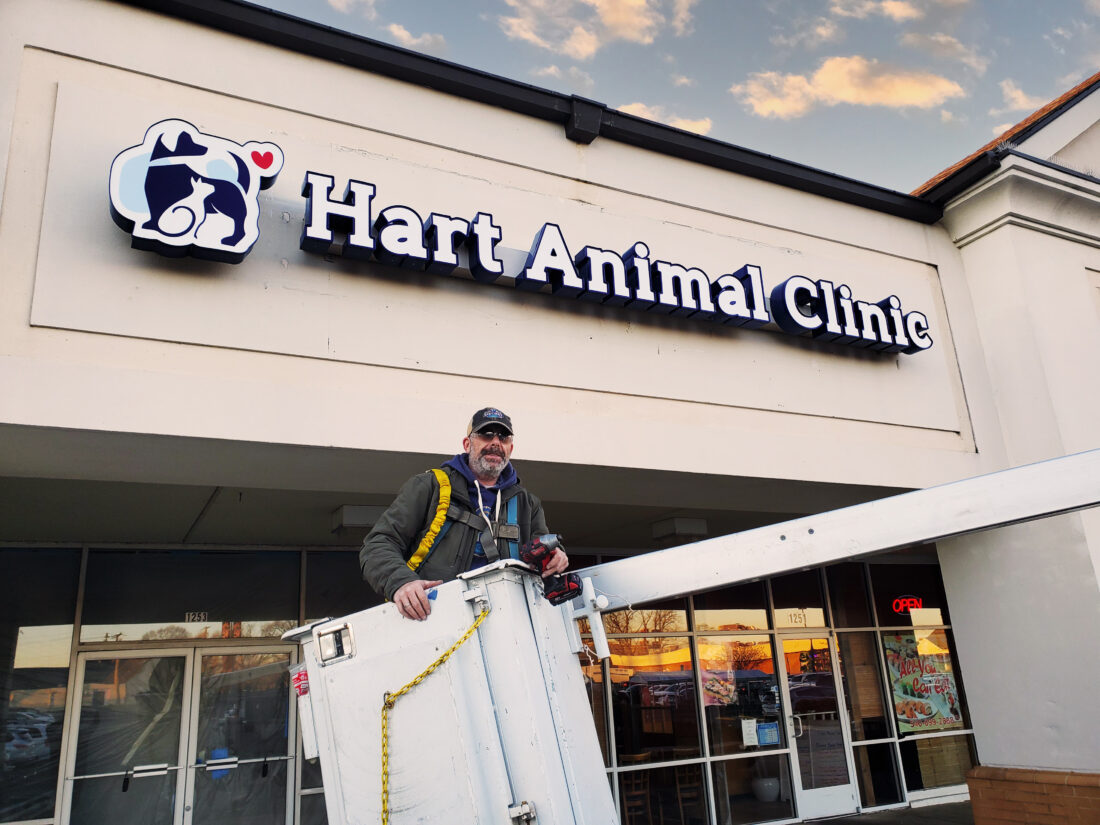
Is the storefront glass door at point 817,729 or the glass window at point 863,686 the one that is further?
the glass window at point 863,686

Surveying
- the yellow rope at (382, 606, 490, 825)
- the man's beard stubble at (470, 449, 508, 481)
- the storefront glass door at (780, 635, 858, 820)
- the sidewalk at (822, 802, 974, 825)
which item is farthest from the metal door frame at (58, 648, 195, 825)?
the sidewalk at (822, 802, 974, 825)

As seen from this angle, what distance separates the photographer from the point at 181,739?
8.55 m

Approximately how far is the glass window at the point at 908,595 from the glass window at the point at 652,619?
354 cm

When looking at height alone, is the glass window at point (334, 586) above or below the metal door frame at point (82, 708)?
above

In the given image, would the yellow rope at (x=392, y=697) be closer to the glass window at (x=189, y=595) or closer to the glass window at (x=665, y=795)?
the glass window at (x=189, y=595)

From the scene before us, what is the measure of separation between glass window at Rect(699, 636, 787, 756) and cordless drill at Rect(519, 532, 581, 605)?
28.5 ft

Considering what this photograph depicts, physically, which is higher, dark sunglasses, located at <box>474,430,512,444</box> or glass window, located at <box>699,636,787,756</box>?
dark sunglasses, located at <box>474,430,512,444</box>

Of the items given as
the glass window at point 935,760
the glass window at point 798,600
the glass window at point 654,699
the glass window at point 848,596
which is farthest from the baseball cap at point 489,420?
the glass window at point 935,760

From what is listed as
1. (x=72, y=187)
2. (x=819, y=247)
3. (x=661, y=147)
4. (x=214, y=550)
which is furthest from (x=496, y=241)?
(x=214, y=550)

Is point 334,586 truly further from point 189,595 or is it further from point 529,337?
point 529,337

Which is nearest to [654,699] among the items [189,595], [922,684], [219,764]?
[922,684]

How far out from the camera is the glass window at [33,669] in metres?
7.90

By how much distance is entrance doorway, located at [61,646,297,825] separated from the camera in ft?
27.0

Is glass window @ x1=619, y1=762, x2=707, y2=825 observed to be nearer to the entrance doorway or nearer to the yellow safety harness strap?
the entrance doorway
